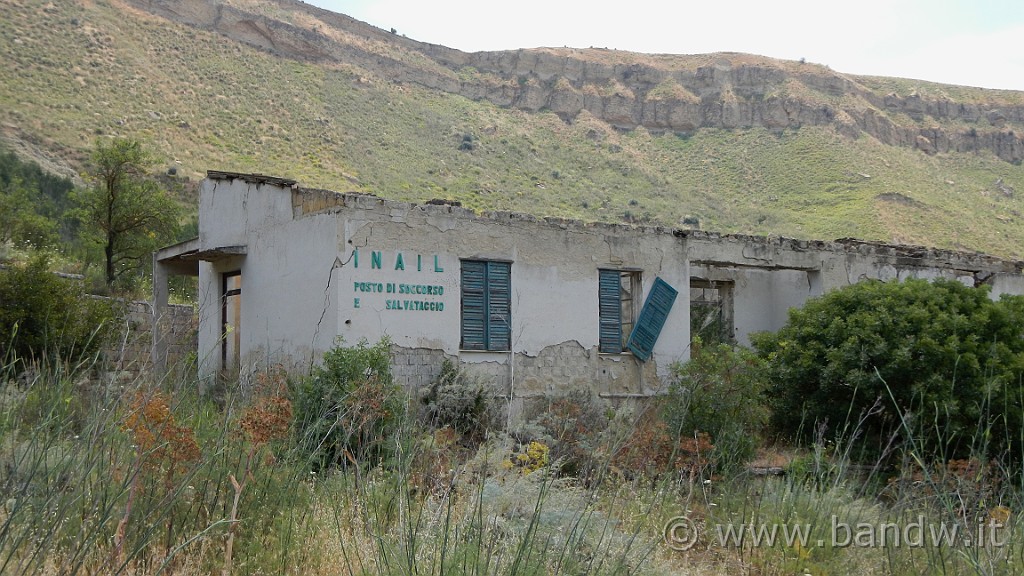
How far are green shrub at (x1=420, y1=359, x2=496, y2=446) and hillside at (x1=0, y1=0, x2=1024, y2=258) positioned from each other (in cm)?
2406

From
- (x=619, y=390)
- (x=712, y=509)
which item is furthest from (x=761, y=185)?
(x=712, y=509)

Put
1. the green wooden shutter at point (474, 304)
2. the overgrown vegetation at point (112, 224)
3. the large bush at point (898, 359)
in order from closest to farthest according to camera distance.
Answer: the large bush at point (898, 359), the green wooden shutter at point (474, 304), the overgrown vegetation at point (112, 224)

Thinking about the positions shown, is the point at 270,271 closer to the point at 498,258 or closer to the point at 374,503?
the point at 498,258

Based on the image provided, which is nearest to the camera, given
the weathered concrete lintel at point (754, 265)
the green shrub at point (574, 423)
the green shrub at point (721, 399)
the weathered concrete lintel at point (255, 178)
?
the green shrub at point (574, 423)

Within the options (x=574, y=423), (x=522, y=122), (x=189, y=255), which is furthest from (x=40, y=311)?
(x=522, y=122)

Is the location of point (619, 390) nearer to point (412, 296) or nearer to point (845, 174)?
point (412, 296)

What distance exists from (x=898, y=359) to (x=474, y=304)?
548 centimetres

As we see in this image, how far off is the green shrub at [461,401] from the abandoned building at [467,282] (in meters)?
0.23

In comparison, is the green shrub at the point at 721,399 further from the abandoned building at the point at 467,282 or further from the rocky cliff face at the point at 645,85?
the rocky cliff face at the point at 645,85

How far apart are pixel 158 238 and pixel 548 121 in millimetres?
38378

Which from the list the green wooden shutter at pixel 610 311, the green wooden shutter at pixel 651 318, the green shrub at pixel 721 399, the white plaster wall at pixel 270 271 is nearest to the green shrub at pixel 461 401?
the white plaster wall at pixel 270 271

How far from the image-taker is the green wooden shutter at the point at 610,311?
13.5 metres

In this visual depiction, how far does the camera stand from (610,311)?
44.6 feet

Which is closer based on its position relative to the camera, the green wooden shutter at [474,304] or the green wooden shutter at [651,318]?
the green wooden shutter at [474,304]
